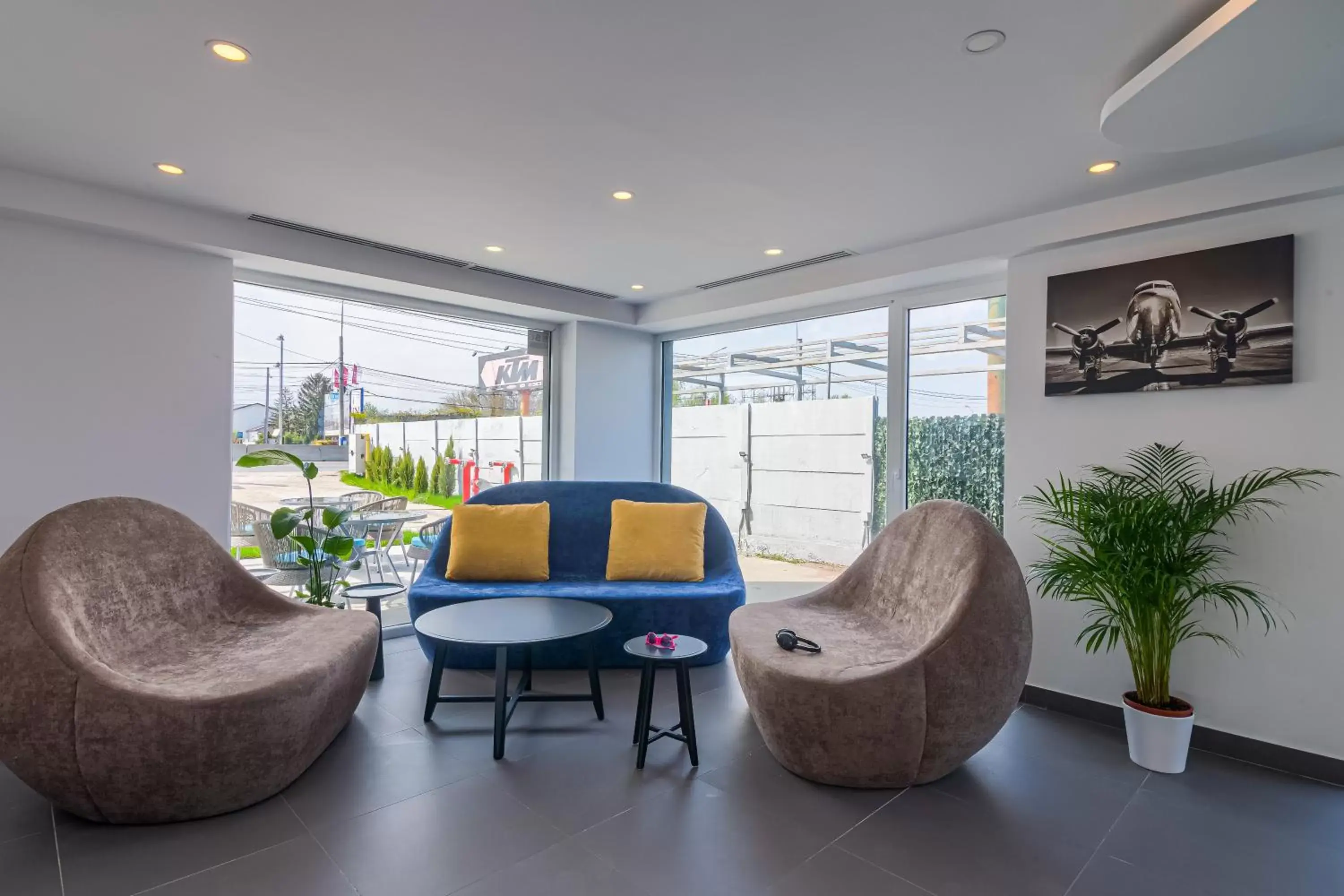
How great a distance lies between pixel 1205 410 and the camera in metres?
3.05

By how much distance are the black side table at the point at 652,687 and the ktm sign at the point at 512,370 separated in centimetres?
324

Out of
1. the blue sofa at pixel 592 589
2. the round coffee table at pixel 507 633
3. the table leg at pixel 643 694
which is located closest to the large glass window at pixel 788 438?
the blue sofa at pixel 592 589

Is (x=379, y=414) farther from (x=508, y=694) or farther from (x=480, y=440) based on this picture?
(x=508, y=694)

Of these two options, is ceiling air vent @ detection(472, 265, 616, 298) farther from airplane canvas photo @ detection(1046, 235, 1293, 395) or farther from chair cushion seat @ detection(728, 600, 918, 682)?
airplane canvas photo @ detection(1046, 235, 1293, 395)

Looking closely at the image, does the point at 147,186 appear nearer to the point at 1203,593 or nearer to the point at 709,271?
the point at 709,271

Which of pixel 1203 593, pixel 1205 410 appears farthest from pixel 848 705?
pixel 1205 410

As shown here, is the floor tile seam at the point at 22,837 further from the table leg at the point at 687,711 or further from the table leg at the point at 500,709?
the table leg at the point at 687,711

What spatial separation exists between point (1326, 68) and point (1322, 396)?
147 centimetres

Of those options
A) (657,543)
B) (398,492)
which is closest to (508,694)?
(657,543)

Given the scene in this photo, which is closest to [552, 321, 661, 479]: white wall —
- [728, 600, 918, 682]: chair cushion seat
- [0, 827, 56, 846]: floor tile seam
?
[728, 600, 918, 682]: chair cushion seat

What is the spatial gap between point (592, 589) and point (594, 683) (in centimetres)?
82

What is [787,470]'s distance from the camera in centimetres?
521

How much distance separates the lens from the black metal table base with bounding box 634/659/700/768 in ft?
8.99

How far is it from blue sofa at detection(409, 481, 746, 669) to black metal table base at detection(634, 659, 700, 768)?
2.71 ft
